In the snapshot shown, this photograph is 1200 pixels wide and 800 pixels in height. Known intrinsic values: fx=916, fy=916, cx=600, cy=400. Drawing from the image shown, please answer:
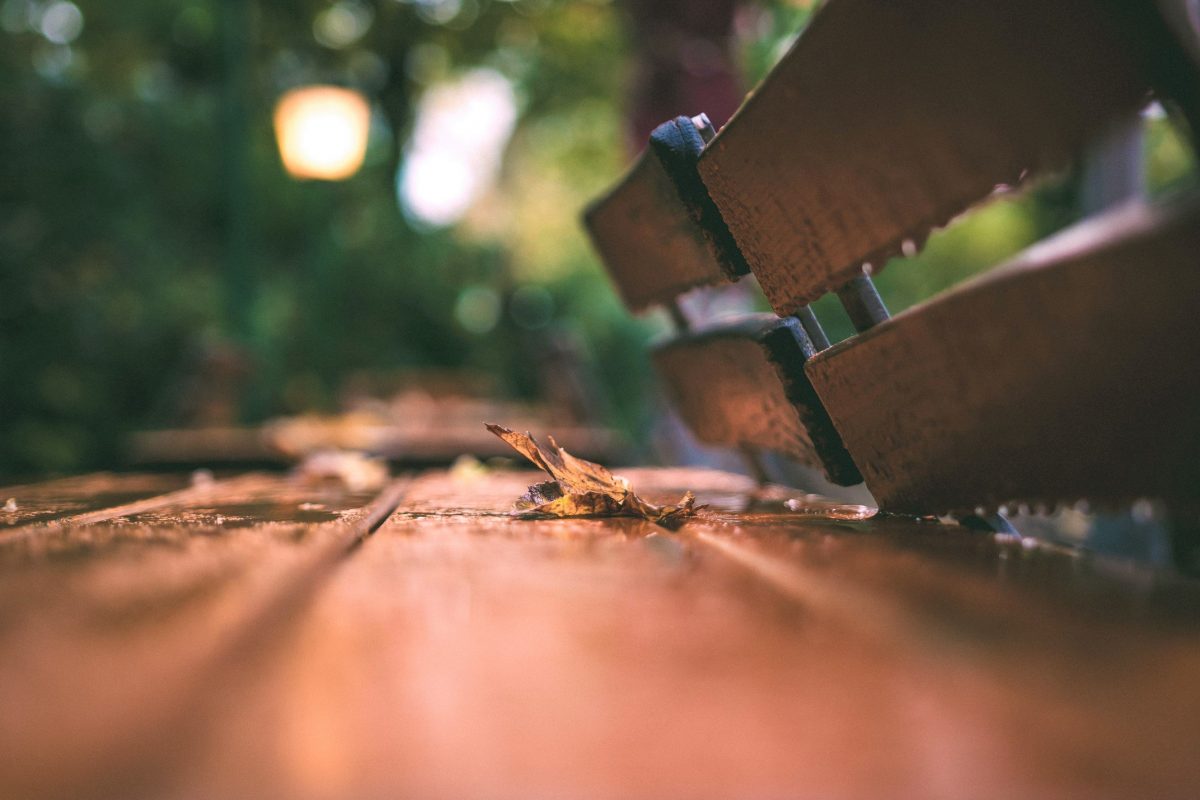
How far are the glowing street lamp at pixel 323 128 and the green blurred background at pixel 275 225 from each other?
0.93ft

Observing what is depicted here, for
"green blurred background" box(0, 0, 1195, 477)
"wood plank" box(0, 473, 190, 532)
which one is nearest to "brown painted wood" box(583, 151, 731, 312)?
"wood plank" box(0, 473, 190, 532)

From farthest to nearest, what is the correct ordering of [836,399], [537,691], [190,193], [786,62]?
[190,193] < [836,399] < [786,62] < [537,691]

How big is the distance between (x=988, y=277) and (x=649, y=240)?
74cm

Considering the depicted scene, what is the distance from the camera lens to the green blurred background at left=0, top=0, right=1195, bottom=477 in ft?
20.9

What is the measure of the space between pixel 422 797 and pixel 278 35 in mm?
13042

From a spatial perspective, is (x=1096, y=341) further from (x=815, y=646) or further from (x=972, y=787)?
(x=972, y=787)

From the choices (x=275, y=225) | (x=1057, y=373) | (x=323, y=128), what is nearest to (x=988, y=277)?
(x=1057, y=373)

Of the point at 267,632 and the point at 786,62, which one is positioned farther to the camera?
the point at 786,62

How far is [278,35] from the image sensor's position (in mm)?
11727

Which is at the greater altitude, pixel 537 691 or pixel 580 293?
pixel 580 293

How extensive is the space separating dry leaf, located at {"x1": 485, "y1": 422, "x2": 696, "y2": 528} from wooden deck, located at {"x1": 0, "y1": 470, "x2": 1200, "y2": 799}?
283 mm

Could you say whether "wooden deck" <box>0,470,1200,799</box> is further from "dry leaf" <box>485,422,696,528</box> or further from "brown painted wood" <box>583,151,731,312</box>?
"brown painted wood" <box>583,151,731,312</box>

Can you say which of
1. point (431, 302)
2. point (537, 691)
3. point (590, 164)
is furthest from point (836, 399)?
point (590, 164)

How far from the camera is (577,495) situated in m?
1.12
